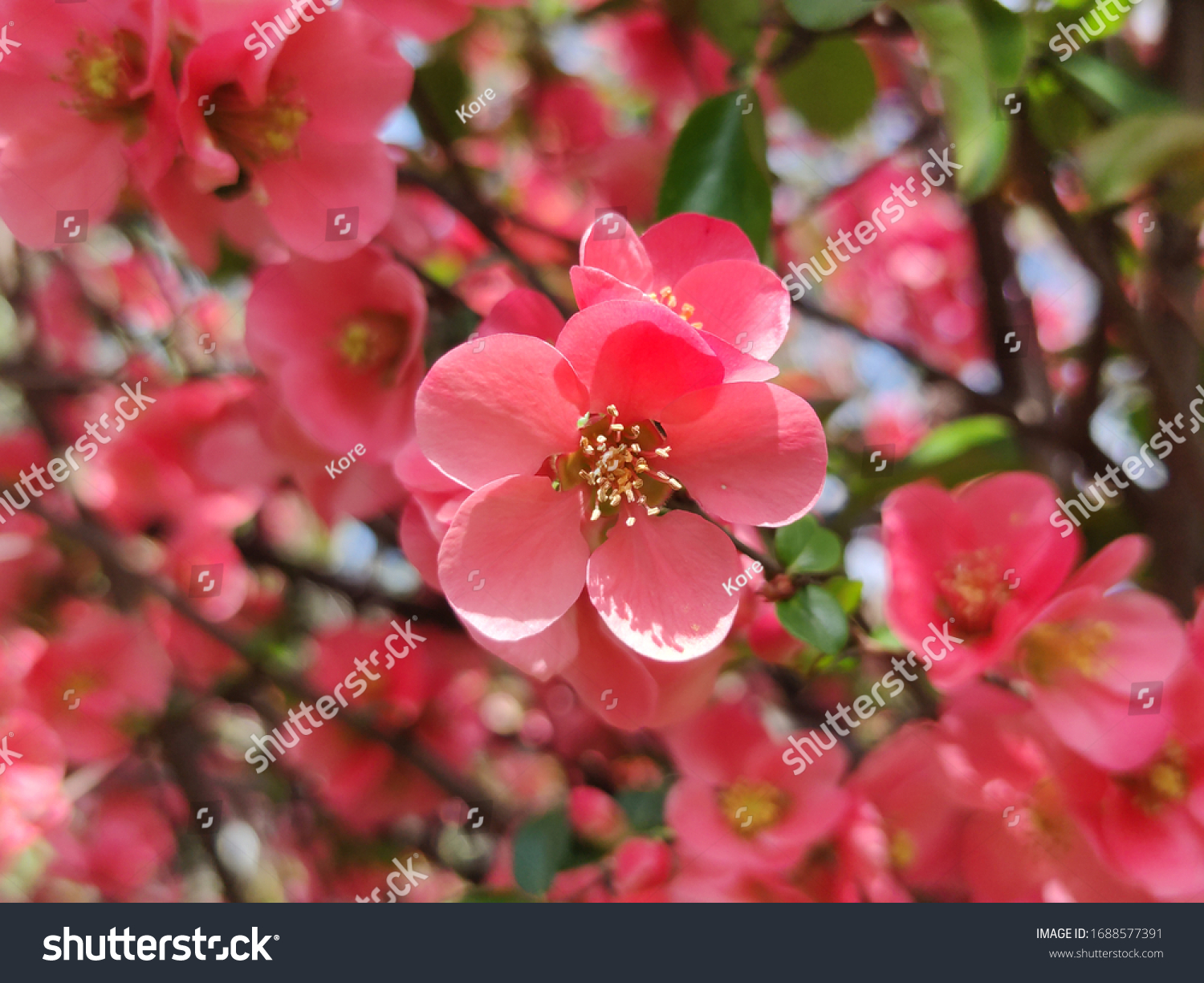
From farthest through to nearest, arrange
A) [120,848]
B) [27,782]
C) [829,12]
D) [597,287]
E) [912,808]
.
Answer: [120,848], [27,782], [912,808], [829,12], [597,287]

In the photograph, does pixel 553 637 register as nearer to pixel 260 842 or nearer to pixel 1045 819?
pixel 1045 819

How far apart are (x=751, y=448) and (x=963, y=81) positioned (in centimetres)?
29

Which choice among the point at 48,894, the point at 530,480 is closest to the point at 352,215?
the point at 530,480

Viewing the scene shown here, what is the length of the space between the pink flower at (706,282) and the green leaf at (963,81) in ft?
0.56

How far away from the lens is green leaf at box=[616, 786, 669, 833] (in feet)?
2.81

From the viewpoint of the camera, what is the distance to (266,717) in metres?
1.19

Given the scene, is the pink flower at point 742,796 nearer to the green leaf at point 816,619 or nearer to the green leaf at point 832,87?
the green leaf at point 816,619

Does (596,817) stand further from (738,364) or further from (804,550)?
(738,364)

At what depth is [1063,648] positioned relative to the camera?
67 cm

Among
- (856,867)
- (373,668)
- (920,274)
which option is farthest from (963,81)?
(920,274)

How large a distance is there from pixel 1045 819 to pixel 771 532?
35 centimetres

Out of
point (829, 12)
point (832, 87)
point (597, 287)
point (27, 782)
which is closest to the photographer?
point (597, 287)

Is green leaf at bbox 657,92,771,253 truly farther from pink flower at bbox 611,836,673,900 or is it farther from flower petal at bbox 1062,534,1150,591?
pink flower at bbox 611,836,673,900

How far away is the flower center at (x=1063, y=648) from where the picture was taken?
0.65m
